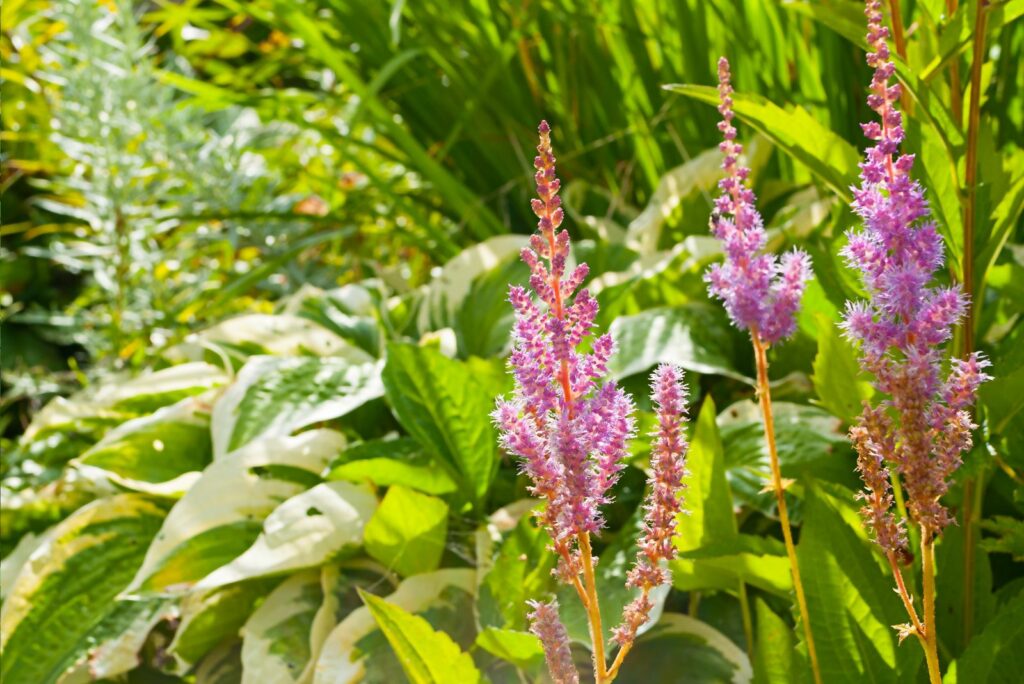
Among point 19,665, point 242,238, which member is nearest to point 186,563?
point 19,665

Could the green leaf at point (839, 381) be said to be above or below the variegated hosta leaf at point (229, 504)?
above

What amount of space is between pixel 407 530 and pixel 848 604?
0.43 metres

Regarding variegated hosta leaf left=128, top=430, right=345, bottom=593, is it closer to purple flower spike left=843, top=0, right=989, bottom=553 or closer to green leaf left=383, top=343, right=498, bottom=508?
green leaf left=383, top=343, right=498, bottom=508

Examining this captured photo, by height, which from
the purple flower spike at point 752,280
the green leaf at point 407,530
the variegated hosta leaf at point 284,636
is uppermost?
the purple flower spike at point 752,280

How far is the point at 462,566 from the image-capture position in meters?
1.20

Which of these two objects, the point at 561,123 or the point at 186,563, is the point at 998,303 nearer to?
the point at 186,563

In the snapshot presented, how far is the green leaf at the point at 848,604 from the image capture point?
77 cm

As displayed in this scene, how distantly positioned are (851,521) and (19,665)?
87 cm

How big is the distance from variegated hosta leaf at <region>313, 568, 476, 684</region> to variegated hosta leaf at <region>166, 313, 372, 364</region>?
1.46 ft

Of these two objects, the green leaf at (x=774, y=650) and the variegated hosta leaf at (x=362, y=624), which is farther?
the variegated hosta leaf at (x=362, y=624)

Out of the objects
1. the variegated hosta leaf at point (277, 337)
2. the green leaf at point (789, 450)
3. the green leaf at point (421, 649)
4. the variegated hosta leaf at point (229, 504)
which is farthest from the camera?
the variegated hosta leaf at point (277, 337)

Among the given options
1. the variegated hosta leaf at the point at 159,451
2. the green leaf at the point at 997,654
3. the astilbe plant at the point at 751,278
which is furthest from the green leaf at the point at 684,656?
the variegated hosta leaf at the point at 159,451

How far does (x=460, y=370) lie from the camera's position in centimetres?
113

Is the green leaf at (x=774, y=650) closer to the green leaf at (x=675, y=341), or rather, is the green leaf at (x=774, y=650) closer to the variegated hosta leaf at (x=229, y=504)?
the green leaf at (x=675, y=341)
